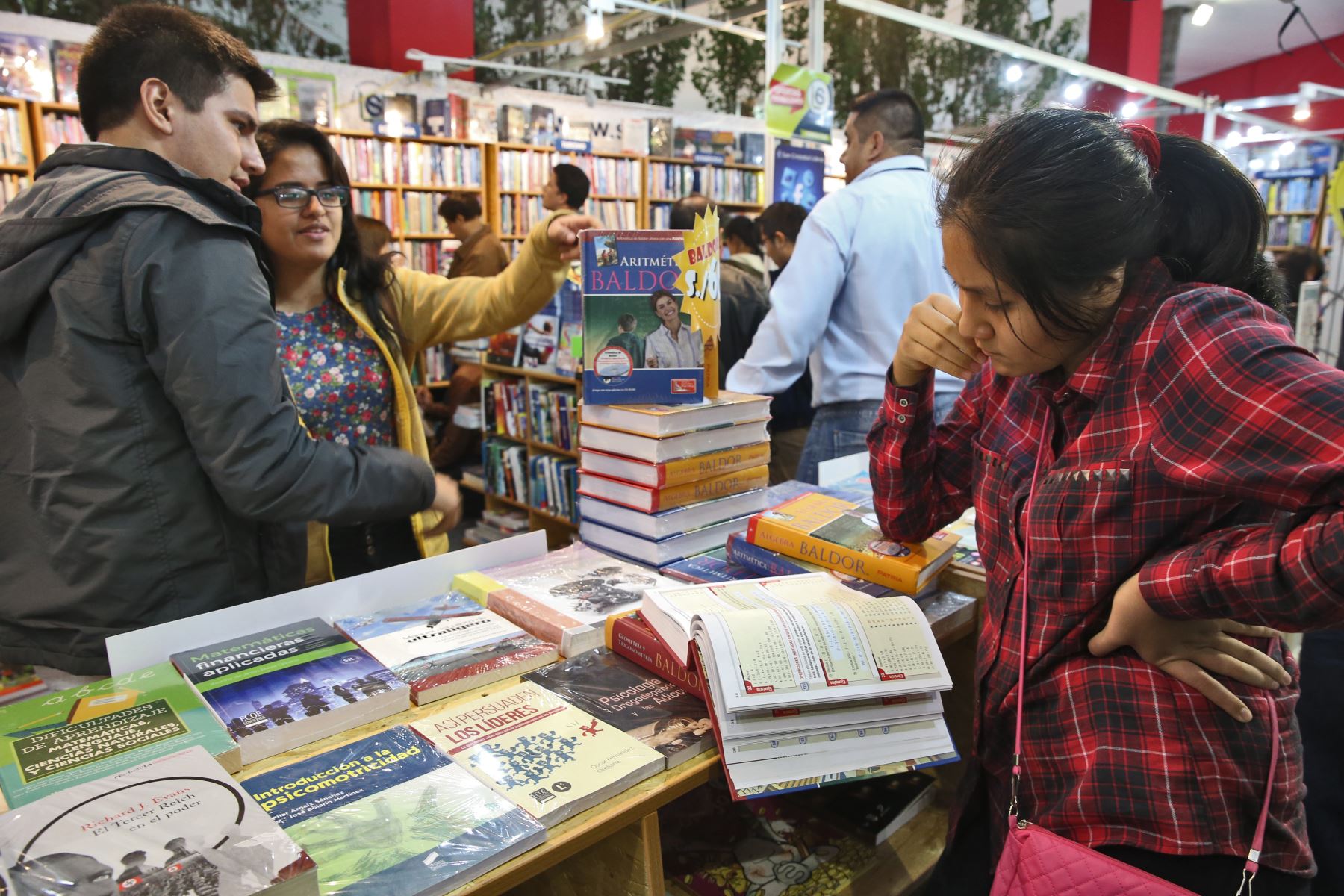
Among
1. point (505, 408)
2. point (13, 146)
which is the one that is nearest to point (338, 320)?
point (505, 408)

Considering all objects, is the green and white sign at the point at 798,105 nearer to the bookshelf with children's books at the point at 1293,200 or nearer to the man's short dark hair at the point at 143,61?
the man's short dark hair at the point at 143,61

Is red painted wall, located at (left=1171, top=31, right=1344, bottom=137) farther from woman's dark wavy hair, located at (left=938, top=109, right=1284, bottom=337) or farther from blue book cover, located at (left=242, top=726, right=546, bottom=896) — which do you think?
blue book cover, located at (left=242, top=726, right=546, bottom=896)

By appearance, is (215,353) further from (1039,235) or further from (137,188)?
(1039,235)

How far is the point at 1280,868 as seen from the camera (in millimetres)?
906

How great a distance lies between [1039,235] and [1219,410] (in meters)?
0.24

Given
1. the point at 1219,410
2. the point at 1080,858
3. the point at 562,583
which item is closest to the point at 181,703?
the point at 562,583

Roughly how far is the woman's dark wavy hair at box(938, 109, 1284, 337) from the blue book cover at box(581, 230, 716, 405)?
30.3 inches

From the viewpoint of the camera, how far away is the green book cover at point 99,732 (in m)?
0.90

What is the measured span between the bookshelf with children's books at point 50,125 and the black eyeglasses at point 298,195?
4702mm

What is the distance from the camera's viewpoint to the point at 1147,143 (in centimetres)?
94

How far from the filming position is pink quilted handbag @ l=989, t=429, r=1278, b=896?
0.84 metres

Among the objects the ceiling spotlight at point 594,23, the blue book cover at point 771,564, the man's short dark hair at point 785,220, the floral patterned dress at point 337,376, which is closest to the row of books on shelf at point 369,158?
the ceiling spotlight at point 594,23

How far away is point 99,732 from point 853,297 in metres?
2.15

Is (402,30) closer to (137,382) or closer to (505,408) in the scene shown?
(505,408)
